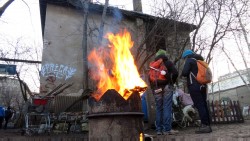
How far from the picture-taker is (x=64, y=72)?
13.4 m

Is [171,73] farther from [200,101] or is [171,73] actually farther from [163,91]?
[200,101]

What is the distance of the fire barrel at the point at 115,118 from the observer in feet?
14.4

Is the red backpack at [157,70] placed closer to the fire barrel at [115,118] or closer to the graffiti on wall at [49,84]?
the fire barrel at [115,118]

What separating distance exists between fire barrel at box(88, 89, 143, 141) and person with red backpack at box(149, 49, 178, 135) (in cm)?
140

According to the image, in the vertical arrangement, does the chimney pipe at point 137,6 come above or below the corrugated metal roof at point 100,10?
above

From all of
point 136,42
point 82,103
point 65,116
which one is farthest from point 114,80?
point 136,42

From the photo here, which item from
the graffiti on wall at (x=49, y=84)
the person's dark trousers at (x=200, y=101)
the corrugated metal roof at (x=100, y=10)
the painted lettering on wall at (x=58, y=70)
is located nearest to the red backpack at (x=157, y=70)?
the person's dark trousers at (x=200, y=101)

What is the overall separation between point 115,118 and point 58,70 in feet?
30.9

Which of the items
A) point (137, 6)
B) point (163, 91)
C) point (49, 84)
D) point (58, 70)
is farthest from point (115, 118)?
point (137, 6)

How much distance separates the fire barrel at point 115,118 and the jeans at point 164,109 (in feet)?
4.45

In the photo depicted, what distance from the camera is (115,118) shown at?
4.44m

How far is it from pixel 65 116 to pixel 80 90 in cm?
382

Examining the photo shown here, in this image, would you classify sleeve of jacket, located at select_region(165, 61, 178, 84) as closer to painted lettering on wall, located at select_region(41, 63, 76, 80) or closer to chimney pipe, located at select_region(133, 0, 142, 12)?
painted lettering on wall, located at select_region(41, 63, 76, 80)

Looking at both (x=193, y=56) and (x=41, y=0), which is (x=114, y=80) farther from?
(x=41, y=0)
